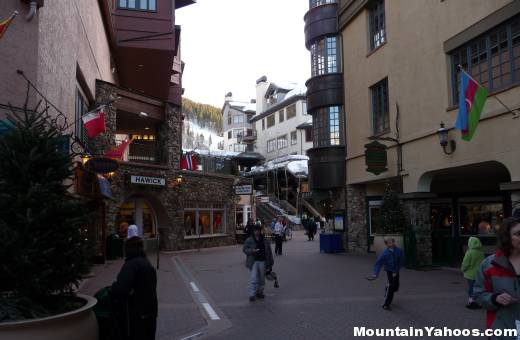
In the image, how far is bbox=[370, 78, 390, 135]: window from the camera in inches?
784

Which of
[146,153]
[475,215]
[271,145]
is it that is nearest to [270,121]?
[271,145]

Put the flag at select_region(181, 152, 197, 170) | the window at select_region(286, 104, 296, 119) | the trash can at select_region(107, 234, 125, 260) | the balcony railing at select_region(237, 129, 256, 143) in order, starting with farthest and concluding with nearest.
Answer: the balcony railing at select_region(237, 129, 256, 143), the window at select_region(286, 104, 296, 119), the flag at select_region(181, 152, 197, 170), the trash can at select_region(107, 234, 125, 260)

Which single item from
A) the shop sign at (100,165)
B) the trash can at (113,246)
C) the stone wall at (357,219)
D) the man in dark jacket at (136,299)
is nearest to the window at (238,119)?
the stone wall at (357,219)

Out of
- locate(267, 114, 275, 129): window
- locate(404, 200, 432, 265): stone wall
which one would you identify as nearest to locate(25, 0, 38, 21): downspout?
locate(404, 200, 432, 265): stone wall

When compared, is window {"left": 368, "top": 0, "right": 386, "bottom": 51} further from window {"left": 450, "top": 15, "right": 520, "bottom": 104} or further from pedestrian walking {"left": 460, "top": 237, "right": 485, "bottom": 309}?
pedestrian walking {"left": 460, "top": 237, "right": 485, "bottom": 309}

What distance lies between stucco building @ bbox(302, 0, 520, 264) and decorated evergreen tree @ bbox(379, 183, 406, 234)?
31 cm

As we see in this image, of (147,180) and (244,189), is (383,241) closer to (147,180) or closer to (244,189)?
(147,180)

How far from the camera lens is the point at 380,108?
2045 cm

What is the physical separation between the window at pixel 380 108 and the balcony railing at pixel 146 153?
36.8ft

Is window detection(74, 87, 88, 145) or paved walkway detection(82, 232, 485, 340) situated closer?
paved walkway detection(82, 232, 485, 340)

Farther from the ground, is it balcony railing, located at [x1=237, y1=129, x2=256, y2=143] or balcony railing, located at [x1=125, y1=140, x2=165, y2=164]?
balcony railing, located at [x1=237, y1=129, x2=256, y2=143]

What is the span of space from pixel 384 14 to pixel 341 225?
370 inches

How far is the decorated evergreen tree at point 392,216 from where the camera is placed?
1745cm

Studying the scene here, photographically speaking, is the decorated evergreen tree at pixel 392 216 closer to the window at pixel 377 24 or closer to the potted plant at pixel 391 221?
the potted plant at pixel 391 221
